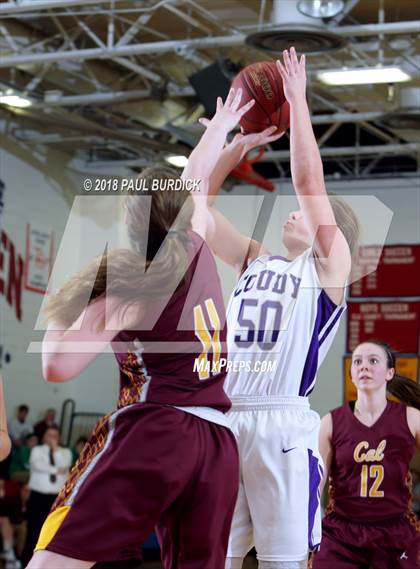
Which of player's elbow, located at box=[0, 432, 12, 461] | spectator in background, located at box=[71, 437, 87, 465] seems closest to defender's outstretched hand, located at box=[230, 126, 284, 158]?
player's elbow, located at box=[0, 432, 12, 461]

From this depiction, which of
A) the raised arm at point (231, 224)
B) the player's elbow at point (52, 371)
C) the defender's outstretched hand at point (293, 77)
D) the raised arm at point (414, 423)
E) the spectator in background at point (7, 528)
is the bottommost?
the spectator in background at point (7, 528)

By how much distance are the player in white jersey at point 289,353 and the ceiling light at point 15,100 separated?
806 centimetres

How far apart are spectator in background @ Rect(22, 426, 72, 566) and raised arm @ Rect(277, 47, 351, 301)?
23.6 ft

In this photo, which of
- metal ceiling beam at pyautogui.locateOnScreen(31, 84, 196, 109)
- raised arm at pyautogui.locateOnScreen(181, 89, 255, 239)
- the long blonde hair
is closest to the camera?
the long blonde hair

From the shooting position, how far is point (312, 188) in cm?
392

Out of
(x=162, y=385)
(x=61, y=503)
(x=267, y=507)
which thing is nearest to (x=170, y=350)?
(x=162, y=385)

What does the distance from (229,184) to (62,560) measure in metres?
9.29

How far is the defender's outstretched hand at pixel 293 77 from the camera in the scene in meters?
4.02

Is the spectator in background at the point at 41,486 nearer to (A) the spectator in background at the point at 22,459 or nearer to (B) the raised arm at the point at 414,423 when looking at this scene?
(A) the spectator in background at the point at 22,459

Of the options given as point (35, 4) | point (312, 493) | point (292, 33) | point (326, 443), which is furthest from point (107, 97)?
point (312, 493)

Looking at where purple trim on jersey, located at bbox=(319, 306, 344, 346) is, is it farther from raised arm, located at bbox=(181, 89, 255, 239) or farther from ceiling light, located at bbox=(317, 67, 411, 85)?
ceiling light, located at bbox=(317, 67, 411, 85)

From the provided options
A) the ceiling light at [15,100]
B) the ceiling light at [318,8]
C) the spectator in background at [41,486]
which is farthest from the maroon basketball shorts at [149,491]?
the ceiling light at [15,100]

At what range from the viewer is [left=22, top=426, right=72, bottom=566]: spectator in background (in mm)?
10648

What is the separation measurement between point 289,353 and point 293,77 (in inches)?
42.5
